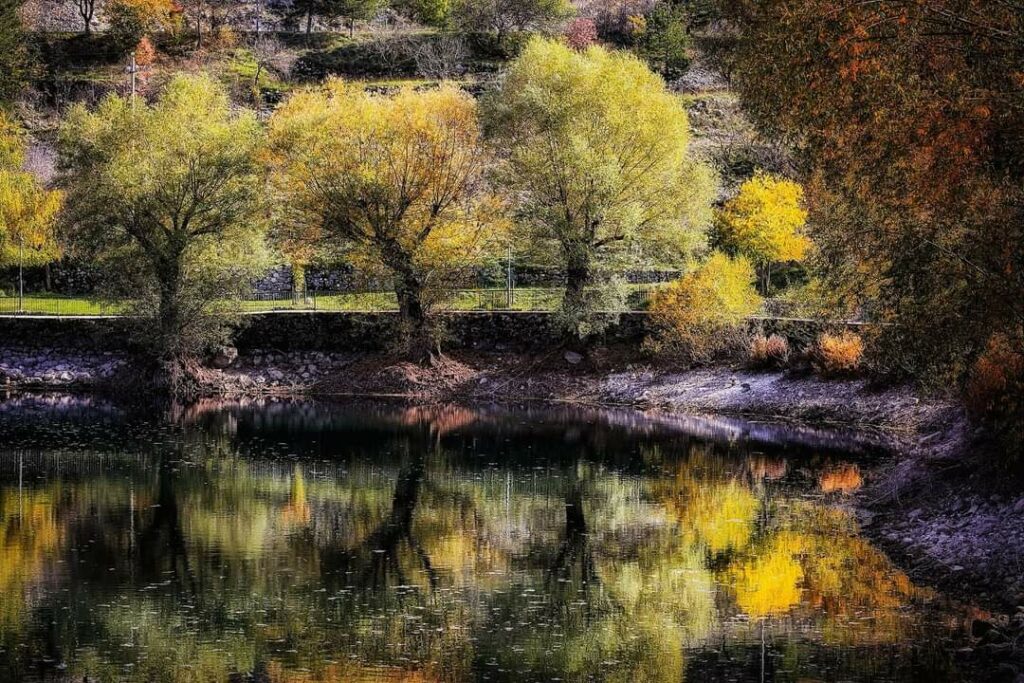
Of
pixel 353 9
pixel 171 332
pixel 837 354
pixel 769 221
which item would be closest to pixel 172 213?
pixel 171 332

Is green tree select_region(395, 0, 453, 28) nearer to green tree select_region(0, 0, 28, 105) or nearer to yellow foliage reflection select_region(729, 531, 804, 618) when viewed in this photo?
green tree select_region(0, 0, 28, 105)

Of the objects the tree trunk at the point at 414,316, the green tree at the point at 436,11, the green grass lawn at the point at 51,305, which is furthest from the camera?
the green tree at the point at 436,11

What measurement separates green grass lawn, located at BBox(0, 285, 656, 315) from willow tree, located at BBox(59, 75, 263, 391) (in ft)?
6.16

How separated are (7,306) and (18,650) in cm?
4309

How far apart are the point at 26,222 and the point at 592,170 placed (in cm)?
2597

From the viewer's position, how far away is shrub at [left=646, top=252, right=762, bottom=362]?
51719 mm

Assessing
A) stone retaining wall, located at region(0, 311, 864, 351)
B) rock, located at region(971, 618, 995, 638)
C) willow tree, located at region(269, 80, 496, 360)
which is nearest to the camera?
rock, located at region(971, 618, 995, 638)

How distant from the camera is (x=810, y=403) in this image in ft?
155

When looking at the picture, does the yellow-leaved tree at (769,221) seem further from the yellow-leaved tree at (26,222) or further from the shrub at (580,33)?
the shrub at (580,33)

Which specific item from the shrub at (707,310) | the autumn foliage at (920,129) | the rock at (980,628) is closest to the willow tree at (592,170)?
the shrub at (707,310)

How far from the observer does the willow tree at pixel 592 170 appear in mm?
52750

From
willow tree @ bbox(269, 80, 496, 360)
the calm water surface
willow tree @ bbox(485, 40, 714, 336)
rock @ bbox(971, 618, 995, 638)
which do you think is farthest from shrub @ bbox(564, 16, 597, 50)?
rock @ bbox(971, 618, 995, 638)

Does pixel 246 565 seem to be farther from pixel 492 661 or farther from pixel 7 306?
pixel 7 306

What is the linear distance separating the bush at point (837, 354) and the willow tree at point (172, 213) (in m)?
21.1
